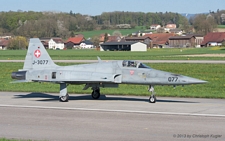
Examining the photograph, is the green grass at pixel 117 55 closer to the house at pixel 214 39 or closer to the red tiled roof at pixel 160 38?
the house at pixel 214 39

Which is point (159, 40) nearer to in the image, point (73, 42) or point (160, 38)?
point (160, 38)

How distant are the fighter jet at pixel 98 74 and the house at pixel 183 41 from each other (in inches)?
5380

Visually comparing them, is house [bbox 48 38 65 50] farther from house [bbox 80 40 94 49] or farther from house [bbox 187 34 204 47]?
house [bbox 187 34 204 47]

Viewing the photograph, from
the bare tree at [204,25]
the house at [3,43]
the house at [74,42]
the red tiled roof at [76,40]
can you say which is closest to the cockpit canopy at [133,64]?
the house at [3,43]

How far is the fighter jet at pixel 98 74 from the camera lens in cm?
1955

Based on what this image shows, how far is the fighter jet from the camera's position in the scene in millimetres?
19547

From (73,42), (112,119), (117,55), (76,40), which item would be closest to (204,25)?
(76,40)

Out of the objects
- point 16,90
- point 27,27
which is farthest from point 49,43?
point 16,90

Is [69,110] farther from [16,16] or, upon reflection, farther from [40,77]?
[16,16]

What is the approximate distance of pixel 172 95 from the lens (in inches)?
890

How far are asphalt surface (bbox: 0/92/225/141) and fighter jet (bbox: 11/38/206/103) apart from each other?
938 millimetres

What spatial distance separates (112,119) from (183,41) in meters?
146

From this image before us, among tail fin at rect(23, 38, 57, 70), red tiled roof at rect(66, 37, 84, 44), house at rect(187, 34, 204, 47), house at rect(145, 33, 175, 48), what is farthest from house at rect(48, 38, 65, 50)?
tail fin at rect(23, 38, 57, 70)

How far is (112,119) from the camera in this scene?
15.8m
